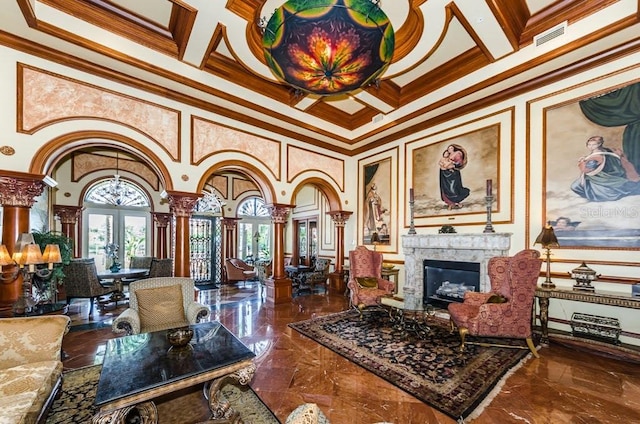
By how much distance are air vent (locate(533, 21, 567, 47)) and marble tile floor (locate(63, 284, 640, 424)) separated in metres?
4.23

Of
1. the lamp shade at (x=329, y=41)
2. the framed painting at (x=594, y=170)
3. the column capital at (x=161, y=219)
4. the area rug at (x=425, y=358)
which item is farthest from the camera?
the column capital at (x=161, y=219)

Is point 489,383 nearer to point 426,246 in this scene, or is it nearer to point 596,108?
point 426,246

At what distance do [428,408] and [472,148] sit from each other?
452 centimetres

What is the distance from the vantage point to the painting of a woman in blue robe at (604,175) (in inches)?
143

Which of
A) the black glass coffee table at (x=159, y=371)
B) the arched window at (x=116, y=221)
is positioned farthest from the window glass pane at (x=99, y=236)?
the black glass coffee table at (x=159, y=371)

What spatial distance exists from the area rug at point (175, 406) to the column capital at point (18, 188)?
2.39m

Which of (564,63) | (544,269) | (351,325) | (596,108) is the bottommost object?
(351,325)

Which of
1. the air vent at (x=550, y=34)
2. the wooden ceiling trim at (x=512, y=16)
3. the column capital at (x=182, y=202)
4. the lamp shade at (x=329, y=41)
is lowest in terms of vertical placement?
the column capital at (x=182, y=202)

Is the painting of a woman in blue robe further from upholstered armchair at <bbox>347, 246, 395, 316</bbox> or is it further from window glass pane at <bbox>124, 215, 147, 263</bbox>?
window glass pane at <bbox>124, 215, 147, 263</bbox>

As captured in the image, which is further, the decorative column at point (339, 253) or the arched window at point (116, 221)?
the decorative column at point (339, 253)

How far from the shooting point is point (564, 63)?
4.02 meters

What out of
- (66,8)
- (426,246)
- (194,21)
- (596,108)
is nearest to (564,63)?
(596,108)

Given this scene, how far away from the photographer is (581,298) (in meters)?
3.55

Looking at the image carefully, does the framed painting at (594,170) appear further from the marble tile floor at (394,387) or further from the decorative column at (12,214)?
the decorative column at (12,214)
